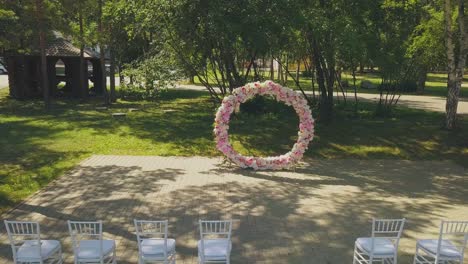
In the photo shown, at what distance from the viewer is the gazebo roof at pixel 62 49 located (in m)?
27.9

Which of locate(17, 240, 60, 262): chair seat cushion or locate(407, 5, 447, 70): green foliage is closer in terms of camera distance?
locate(17, 240, 60, 262): chair seat cushion

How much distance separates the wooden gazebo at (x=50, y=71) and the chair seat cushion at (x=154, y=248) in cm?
2287

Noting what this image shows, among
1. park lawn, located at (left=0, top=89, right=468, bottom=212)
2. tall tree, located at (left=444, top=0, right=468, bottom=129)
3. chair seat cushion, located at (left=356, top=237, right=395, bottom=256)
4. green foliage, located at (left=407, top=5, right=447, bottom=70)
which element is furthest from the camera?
green foliage, located at (left=407, top=5, right=447, bottom=70)

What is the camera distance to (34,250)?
630 centimetres

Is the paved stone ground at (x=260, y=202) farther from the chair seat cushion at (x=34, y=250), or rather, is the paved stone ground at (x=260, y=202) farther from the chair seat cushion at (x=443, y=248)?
the chair seat cushion at (x=34, y=250)

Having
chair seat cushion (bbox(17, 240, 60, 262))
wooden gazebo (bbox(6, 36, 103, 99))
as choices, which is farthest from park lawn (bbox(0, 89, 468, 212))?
wooden gazebo (bbox(6, 36, 103, 99))

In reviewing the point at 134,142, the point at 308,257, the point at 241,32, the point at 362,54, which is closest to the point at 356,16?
the point at 362,54

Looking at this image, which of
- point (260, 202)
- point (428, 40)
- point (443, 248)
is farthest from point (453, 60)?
point (443, 248)

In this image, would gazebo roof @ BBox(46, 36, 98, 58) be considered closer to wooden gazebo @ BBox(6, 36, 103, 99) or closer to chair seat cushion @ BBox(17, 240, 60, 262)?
wooden gazebo @ BBox(6, 36, 103, 99)

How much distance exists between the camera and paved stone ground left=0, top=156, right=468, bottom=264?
8141 millimetres

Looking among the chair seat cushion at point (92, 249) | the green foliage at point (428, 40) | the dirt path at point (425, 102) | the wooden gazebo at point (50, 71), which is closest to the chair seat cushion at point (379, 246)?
the chair seat cushion at point (92, 249)

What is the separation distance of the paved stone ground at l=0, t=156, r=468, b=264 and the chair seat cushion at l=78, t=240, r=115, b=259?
98 centimetres

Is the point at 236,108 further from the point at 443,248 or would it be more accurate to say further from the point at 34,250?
the point at 34,250

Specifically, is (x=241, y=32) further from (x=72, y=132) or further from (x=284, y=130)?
(x=72, y=132)
